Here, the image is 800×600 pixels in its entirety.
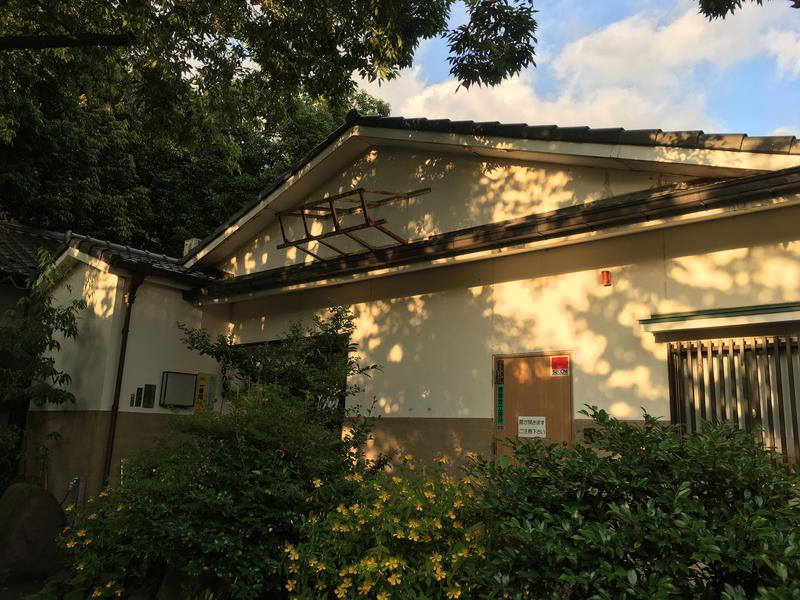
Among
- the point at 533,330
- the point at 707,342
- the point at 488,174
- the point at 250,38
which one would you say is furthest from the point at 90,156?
the point at 707,342

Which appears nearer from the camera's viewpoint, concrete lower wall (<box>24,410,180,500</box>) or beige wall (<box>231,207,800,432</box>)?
beige wall (<box>231,207,800,432</box>)

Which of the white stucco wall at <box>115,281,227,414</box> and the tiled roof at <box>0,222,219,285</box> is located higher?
the tiled roof at <box>0,222,219,285</box>

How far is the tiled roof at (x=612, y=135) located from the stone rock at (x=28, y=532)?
639 cm

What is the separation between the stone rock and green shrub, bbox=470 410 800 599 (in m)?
5.58

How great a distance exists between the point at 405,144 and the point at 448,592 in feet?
20.5

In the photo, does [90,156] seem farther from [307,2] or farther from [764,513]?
[764,513]

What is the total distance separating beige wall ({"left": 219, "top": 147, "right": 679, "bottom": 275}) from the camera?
6809 millimetres

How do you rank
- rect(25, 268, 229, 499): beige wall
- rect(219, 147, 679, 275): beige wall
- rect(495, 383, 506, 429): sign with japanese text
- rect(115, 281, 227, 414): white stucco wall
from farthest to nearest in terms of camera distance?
rect(115, 281, 227, 414): white stucco wall < rect(25, 268, 229, 499): beige wall < rect(495, 383, 506, 429): sign with japanese text < rect(219, 147, 679, 275): beige wall

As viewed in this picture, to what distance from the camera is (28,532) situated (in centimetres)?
693

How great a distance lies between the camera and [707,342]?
564 cm

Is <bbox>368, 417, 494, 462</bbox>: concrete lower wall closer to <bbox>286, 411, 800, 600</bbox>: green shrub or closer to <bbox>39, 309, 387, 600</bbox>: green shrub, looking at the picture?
<bbox>39, 309, 387, 600</bbox>: green shrub

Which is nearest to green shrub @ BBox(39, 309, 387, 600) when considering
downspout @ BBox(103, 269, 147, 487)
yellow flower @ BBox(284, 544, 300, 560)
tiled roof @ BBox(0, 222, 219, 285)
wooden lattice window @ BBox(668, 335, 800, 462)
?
yellow flower @ BBox(284, 544, 300, 560)

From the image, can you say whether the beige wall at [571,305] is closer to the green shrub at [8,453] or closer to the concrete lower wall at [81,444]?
the concrete lower wall at [81,444]

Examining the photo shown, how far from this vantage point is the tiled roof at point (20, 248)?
39.3 feet
